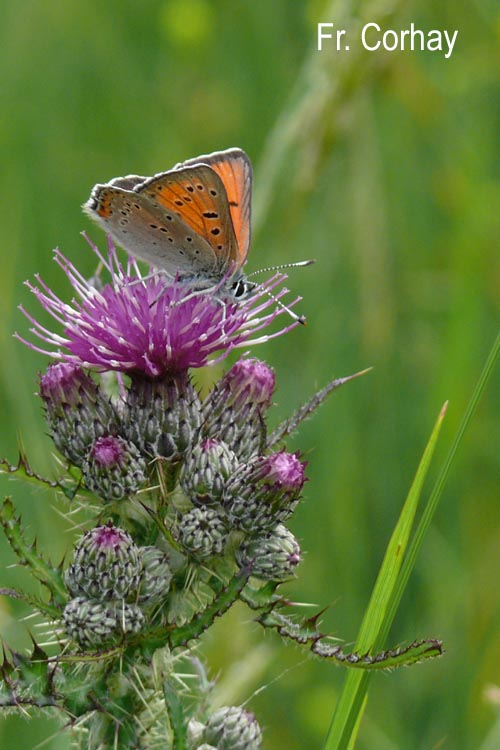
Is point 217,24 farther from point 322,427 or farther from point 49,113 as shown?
point 322,427

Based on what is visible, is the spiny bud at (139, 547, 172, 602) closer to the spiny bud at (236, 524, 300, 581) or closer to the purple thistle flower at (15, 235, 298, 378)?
the spiny bud at (236, 524, 300, 581)

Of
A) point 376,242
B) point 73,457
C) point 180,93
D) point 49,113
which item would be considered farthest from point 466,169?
point 73,457

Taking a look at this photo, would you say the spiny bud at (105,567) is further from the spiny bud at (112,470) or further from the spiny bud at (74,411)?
the spiny bud at (74,411)

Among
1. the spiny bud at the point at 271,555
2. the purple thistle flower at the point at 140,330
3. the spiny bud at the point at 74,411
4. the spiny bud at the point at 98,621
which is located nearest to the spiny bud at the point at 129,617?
the spiny bud at the point at 98,621

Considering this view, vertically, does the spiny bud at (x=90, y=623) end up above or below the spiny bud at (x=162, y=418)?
below

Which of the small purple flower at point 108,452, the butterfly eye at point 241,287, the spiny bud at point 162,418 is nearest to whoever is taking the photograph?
the small purple flower at point 108,452

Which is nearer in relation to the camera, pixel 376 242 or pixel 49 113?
pixel 376 242
